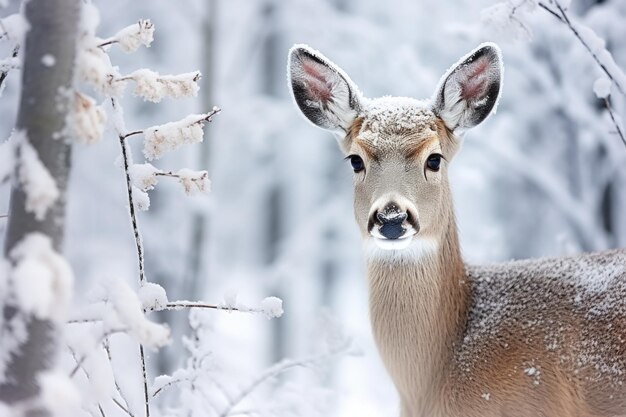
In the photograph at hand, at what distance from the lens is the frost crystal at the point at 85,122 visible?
2201 mm

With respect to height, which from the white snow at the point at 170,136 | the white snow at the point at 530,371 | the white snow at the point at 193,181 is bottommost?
the white snow at the point at 530,371

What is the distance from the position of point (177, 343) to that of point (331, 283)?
8.67 metres

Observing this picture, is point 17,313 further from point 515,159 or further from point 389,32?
point 389,32

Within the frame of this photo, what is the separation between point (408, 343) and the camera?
4.12m

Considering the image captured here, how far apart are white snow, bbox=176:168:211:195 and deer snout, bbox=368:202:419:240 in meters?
1.03

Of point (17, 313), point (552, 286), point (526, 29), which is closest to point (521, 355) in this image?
point (552, 286)

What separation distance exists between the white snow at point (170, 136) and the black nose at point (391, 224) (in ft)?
3.63

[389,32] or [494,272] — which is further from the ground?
[389,32]

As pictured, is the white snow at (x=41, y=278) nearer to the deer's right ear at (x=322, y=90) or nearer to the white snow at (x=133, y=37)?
the white snow at (x=133, y=37)

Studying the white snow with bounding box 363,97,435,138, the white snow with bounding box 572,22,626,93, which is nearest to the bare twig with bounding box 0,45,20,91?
the white snow with bounding box 363,97,435,138

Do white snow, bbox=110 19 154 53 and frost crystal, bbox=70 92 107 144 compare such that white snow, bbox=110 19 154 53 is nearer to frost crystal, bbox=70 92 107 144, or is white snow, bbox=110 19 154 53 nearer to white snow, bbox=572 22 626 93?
frost crystal, bbox=70 92 107 144

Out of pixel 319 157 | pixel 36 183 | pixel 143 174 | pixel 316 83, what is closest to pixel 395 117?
pixel 316 83

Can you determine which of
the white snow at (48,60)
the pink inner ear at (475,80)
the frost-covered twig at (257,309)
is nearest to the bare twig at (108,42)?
the white snow at (48,60)

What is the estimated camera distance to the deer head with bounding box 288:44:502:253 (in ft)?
12.7
